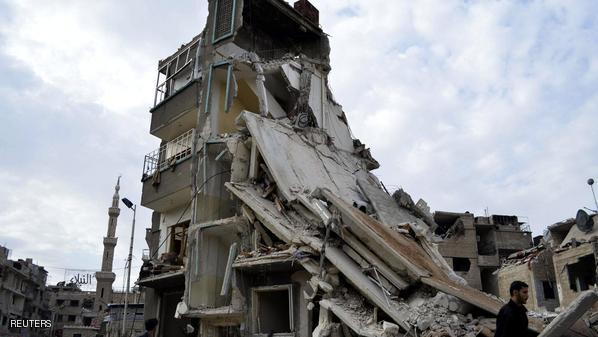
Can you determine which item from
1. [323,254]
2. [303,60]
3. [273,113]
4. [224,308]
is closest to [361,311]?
[323,254]

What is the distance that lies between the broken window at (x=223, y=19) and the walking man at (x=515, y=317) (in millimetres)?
14867

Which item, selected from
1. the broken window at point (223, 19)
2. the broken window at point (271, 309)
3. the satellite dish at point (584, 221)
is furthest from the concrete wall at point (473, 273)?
the broken window at point (223, 19)

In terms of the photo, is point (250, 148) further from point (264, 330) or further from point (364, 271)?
point (364, 271)

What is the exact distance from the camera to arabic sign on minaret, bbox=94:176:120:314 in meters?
67.6

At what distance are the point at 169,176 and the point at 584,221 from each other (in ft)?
74.4

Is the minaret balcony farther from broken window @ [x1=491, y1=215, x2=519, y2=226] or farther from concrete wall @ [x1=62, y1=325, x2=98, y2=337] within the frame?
broken window @ [x1=491, y1=215, x2=519, y2=226]

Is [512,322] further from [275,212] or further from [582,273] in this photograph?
[582,273]

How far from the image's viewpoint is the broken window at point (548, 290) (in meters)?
28.6

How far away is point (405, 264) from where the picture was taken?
930cm

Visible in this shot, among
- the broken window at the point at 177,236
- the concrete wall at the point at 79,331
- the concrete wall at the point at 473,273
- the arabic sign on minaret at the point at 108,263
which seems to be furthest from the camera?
the arabic sign on minaret at the point at 108,263

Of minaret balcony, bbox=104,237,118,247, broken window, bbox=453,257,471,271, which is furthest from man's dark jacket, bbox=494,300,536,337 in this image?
minaret balcony, bbox=104,237,118,247

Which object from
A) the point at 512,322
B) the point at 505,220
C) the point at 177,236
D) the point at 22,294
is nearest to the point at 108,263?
the point at 22,294

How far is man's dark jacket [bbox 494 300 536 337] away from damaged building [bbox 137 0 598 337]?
291cm

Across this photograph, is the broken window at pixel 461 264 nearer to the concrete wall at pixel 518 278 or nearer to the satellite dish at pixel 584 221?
the concrete wall at pixel 518 278
